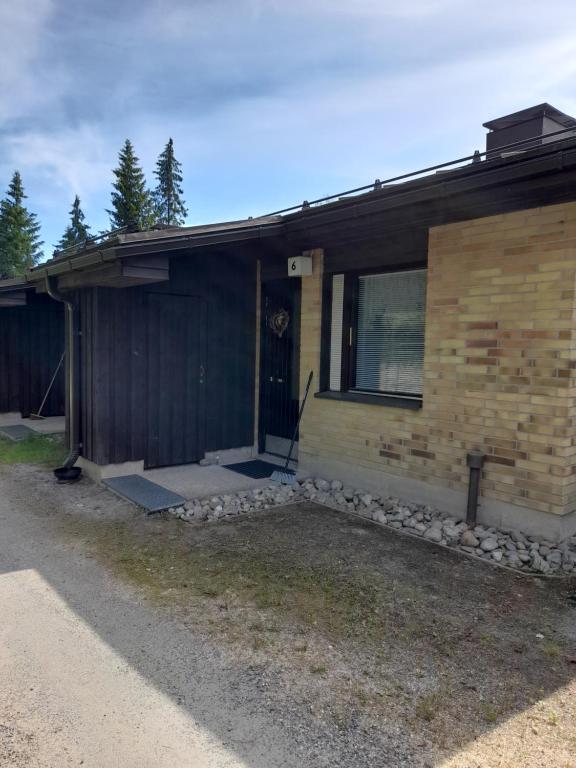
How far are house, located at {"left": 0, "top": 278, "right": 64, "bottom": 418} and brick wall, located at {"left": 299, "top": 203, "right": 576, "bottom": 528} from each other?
7.68 meters

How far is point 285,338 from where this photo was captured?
674 centimetres

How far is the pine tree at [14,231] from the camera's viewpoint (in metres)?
34.4

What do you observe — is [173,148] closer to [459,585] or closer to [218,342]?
[218,342]

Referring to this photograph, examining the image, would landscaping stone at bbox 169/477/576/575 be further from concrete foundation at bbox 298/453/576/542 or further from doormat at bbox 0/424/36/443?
doormat at bbox 0/424/36/443

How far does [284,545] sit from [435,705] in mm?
2009

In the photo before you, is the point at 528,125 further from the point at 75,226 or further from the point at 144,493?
the point at 75,226

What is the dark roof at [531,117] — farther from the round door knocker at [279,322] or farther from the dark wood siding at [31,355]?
the dark wood siding at [31,355]

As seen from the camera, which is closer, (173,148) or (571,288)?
(571,288)

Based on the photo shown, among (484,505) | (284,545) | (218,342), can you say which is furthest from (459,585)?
(218,342)

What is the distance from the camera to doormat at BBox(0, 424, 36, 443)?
27.9 ft

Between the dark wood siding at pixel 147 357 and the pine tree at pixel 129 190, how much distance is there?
Result: 2814 cm

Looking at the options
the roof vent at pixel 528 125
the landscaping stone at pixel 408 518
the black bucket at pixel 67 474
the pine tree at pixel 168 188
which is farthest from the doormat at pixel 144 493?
the pine tree at pixel 168 188

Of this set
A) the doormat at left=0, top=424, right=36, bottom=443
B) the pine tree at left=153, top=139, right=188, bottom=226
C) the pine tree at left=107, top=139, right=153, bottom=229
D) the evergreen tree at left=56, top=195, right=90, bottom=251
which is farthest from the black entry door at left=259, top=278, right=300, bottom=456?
the evergreen tree at left=56, top=195, right=90, bottom=251

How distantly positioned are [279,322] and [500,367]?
3.16 metres
